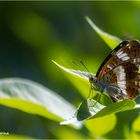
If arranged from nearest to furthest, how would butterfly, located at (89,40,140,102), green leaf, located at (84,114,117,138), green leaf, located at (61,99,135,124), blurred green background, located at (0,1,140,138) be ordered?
green leaf, located at (61,99,135,124), green leaf, located at (84,114,117,138), butterfly, located at (89,40,140,102), blurred green background, located at (0,1,140,138)

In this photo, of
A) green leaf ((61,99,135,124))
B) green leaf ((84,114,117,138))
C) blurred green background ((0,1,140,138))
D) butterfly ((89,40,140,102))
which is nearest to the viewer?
green leaf ((61,99,135,124))

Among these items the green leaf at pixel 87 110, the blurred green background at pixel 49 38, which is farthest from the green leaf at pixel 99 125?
the blurred green background at pixel 49 38

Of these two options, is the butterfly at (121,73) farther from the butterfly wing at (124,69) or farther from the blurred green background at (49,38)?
the blurred green background at (49,38)

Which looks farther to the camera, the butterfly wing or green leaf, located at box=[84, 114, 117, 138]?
the butterfly wing

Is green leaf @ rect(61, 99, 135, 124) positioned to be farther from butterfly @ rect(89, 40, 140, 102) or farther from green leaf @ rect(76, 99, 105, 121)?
butterfly @ rect(89, 40, 140, 102)

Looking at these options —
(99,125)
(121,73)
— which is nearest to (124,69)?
(121,73)

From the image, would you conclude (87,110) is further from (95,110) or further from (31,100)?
(31,100)

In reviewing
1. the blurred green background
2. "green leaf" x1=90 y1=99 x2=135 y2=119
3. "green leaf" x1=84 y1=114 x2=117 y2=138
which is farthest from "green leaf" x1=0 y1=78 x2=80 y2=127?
the blurred green background
